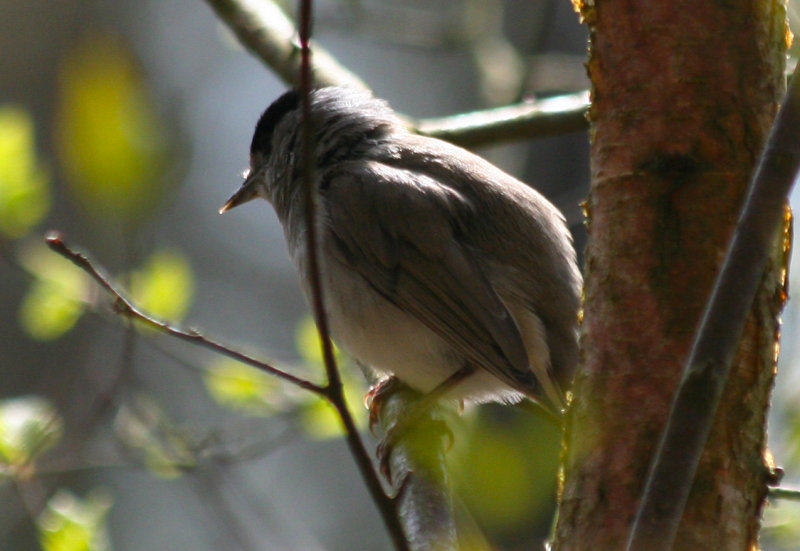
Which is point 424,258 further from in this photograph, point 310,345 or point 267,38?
point 267,38

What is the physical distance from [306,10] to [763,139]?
3.89 ft

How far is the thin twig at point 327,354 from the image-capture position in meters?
1.74

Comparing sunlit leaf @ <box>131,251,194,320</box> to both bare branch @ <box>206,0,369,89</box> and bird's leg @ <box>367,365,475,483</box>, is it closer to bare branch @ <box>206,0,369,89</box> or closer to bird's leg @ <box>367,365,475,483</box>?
bird's leg @ <box>367,365,475,483</box>

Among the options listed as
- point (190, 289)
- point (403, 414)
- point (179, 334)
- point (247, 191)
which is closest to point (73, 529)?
point (179, 334)

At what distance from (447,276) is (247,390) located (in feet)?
4.17

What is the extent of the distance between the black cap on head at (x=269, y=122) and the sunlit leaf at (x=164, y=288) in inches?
44.9

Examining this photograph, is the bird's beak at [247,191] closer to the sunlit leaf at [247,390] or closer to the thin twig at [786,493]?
the sunlit leaf at [247,390]

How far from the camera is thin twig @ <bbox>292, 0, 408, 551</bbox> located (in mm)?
1740

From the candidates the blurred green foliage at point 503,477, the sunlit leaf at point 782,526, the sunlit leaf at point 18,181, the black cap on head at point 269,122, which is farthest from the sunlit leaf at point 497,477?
the black cap on head at point 269,122

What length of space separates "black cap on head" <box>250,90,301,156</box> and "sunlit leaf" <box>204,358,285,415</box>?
1260 millimetres

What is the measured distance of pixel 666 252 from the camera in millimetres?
2334

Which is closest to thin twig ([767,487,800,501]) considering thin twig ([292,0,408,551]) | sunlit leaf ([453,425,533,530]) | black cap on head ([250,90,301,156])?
sunlit leaf ([453,425,533,530])

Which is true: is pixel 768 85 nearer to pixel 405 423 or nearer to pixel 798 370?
pixel 405 423

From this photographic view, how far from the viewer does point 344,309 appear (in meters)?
4.27
